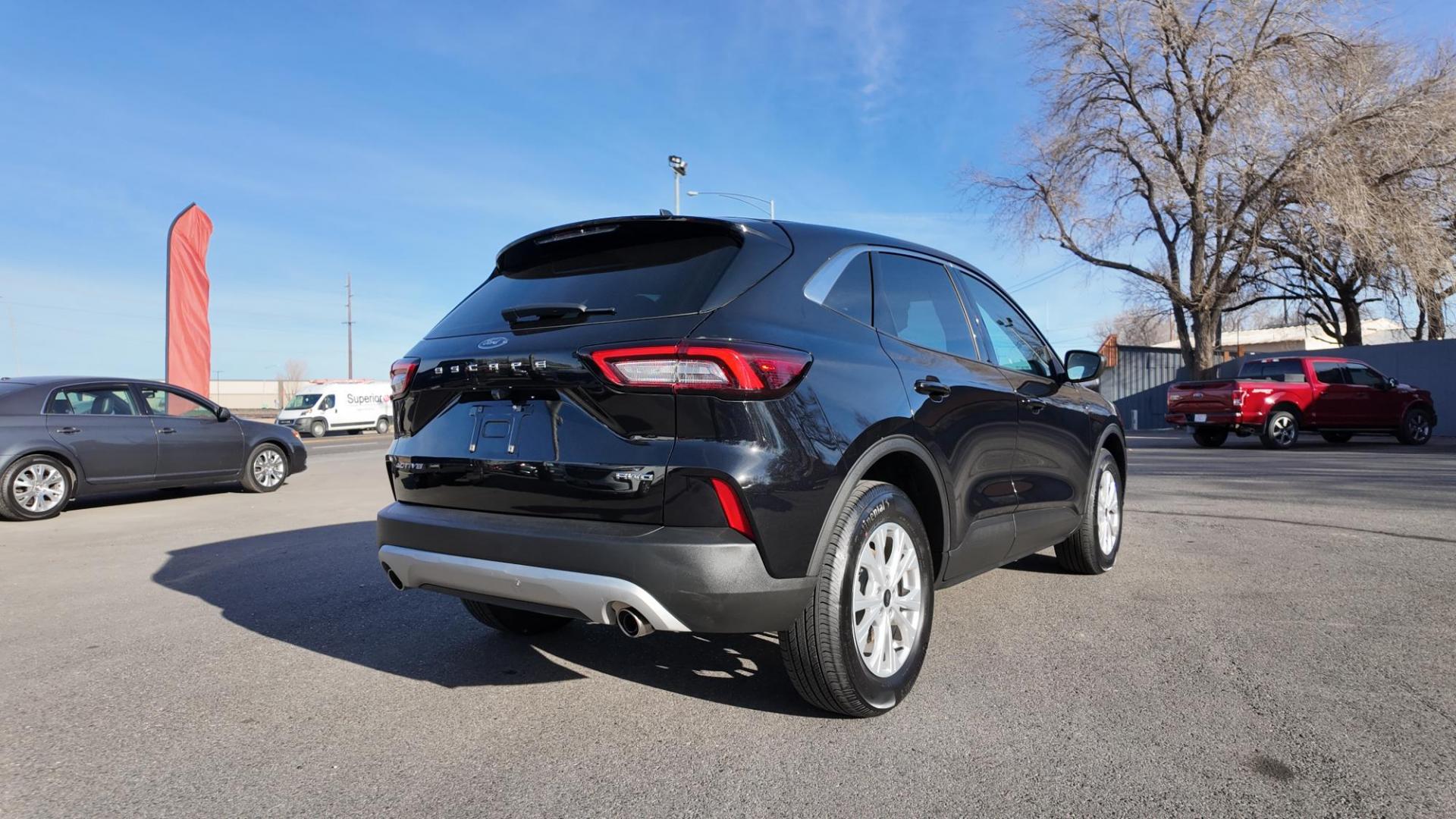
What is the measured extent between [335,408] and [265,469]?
1006 inches

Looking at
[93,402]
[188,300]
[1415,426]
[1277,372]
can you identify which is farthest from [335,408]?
[1415,426]

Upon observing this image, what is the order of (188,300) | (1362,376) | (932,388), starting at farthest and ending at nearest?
(188,300) → (1362,376) → (932,388)

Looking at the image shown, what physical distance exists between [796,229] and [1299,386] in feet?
56.9

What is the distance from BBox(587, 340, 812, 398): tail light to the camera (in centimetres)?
270

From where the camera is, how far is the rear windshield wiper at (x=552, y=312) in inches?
119

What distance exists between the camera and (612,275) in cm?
320

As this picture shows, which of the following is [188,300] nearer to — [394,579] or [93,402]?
[93,402]

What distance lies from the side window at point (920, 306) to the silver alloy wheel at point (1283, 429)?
1565 centimetres

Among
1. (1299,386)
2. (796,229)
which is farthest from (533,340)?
(1299,386)

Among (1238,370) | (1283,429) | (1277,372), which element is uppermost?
(1238,370)

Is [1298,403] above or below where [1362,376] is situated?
below

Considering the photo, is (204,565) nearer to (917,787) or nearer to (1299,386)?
(917,787)

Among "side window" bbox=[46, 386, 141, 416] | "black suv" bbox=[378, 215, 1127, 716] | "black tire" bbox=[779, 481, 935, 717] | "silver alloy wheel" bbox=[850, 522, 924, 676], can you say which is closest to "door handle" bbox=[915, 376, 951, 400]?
"black suv" bbox=[378, 215, 1127, 716]

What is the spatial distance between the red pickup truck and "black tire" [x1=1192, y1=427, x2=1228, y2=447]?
0.05 ft
